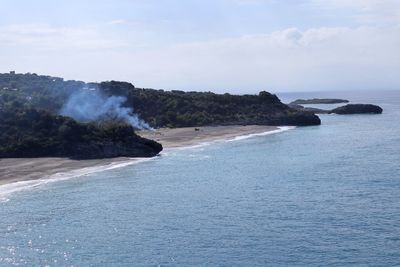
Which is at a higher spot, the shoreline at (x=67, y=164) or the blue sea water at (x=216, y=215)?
the shoreline at (x=67, y=164)

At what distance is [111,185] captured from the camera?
65125 mm

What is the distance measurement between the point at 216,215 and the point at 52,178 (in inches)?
1120

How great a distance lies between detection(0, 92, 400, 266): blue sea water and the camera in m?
38.3

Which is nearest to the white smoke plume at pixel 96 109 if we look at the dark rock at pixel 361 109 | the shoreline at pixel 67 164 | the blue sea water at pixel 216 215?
the shoreline at pixel 67 164

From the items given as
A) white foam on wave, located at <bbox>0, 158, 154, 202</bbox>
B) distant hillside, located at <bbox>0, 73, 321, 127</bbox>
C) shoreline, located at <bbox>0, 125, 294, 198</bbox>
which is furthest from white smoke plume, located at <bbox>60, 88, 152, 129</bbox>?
white foam on wave, located at <bbox>0, 158, 154, 202</bbox>

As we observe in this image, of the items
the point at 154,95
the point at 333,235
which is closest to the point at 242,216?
the point at 333,235

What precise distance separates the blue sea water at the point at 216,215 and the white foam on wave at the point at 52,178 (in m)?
1.37

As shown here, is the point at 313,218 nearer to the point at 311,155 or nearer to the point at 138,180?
the point at 138,180

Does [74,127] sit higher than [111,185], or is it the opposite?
[74,127]

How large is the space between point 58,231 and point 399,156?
169ft

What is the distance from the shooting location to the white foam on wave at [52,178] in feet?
204

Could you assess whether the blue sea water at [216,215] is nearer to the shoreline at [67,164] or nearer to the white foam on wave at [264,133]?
the shoreline at [67,164]

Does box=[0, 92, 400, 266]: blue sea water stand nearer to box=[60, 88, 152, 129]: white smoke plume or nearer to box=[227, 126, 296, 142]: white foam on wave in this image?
box=[227, 126, 296, 142]: white foam on wave

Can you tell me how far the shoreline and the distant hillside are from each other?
71.7ft
